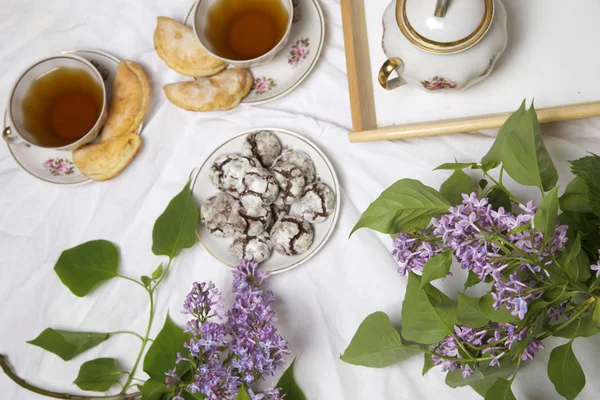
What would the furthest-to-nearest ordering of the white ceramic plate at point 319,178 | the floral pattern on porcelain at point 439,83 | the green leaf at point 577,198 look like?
the white ceramic plate at point 319,178 < the floral pattern on porcelain at point 439,83 < the green leaf at point 577,198

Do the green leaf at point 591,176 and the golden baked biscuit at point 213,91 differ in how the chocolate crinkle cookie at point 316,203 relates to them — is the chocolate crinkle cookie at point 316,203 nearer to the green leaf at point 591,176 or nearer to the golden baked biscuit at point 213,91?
the golden baked biscuit at point 213,91

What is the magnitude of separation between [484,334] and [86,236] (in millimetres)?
582

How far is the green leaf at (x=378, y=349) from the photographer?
632 millimetres

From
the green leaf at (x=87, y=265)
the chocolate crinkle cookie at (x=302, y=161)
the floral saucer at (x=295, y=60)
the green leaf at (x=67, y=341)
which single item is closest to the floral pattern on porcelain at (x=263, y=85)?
the floral saucer at (x=295, y=60)

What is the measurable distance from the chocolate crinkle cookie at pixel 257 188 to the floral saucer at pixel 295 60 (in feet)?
0.40

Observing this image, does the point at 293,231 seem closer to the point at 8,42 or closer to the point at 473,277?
the point at 473,277

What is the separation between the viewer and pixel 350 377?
2.40 ft

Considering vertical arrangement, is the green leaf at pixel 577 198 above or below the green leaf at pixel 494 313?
above

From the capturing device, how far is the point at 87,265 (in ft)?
2.63

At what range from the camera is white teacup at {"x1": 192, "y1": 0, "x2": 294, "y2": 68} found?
73 centimetres

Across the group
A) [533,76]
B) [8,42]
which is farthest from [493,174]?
[8,42]

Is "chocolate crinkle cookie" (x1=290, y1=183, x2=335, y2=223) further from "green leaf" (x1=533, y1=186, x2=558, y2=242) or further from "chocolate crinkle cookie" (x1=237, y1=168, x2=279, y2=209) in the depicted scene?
"green leaf" (x1=533, y1=186, x2=558, y2=242)

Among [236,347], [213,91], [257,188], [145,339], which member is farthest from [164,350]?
[213,91]

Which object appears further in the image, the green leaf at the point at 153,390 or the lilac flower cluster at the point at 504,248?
the green leaf at the point at 153,390
